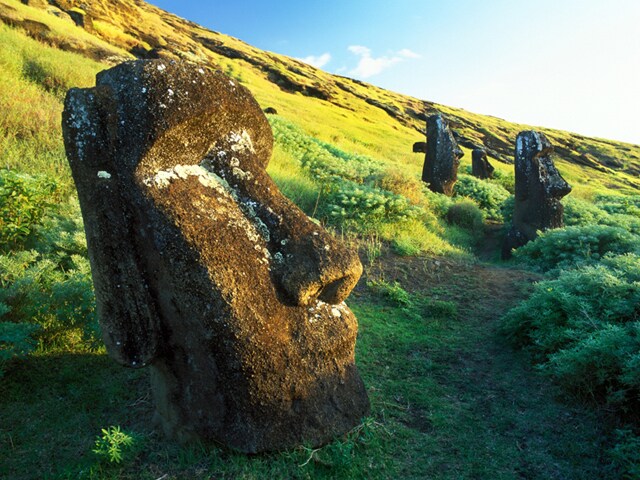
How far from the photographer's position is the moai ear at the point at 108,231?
2.98 meters

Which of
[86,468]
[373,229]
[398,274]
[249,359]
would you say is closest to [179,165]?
[249,359]

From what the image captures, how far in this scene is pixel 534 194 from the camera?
1243cm

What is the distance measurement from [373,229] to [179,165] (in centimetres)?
714

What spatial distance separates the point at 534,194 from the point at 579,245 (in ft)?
9.19

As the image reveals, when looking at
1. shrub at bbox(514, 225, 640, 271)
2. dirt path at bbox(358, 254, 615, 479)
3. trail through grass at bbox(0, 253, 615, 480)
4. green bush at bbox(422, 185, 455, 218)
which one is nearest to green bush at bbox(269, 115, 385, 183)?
green bush at bbox(422, 185, 455, 218)

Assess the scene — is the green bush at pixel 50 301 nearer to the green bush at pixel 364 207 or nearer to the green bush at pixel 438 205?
the green bush at pixel 364 207

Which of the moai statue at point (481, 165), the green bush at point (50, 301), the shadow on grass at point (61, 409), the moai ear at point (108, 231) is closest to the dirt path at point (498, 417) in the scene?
the moai ear at point (108, 231)

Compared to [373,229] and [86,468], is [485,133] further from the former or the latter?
[86,468]

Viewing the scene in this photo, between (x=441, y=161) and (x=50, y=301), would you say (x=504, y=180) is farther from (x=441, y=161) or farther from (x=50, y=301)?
(x=50, y=301)

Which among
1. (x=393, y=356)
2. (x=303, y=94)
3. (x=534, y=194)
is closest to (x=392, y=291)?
(x=393, y=356)

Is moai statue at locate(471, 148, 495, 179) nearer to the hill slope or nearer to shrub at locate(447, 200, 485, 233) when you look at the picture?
the hill slope

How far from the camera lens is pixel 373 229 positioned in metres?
10.1

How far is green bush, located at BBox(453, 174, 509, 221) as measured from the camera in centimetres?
1753

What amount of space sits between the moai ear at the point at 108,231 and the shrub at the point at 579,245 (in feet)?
28.4
